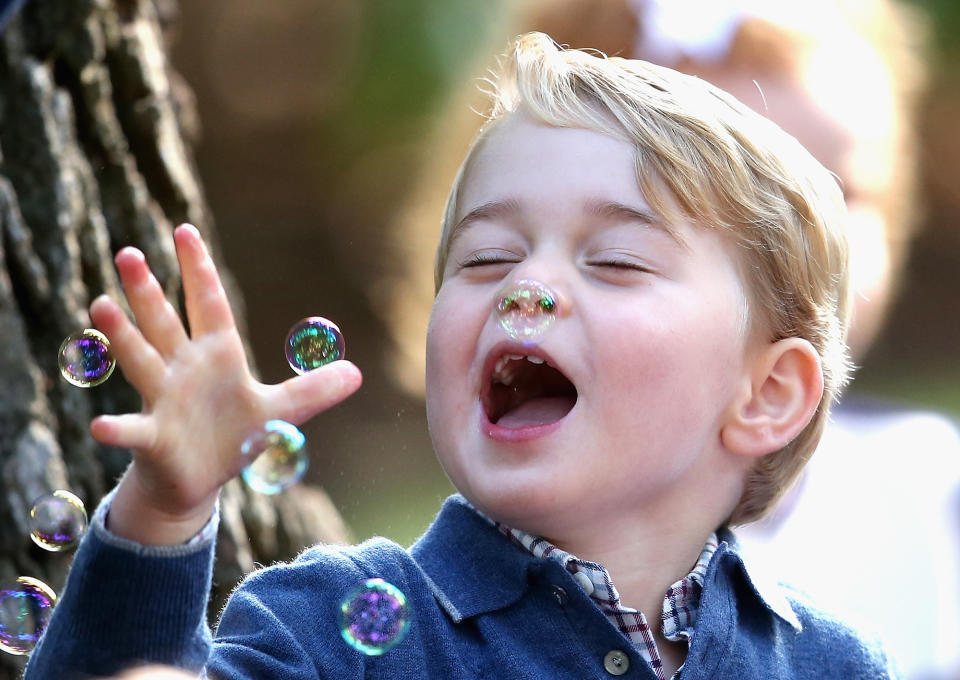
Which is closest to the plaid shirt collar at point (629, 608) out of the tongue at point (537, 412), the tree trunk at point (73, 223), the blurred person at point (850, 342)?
the tongue at point (537, 412)

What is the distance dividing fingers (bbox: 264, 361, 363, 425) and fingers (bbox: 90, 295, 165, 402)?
0.41 ft

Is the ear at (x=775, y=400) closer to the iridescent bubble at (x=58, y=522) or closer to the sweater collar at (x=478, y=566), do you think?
the sweater collar at (x=478, y=566)

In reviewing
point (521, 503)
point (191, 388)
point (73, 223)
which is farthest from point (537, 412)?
point (73, 223)

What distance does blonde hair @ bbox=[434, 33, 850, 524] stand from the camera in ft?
5.65

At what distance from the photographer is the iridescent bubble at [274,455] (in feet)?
4.39

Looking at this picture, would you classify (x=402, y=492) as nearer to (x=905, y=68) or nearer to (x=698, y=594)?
(x=698, y=594)

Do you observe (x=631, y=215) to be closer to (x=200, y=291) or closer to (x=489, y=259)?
(x=489, y=259)

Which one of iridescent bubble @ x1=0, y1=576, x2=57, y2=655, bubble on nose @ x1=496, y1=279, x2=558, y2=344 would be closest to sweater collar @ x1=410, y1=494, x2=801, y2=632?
bubble on nose @ x1=496, y1=279, x2=558, y2=344

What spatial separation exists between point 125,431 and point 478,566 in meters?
0.59

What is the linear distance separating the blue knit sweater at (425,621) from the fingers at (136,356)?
169 millimetres

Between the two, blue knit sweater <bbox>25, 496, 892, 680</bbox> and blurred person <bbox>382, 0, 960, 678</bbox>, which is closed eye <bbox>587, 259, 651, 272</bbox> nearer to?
blue knit sweater <bbox>25, 496, 892, 680</bbox>

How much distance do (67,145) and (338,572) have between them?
123 centimetres

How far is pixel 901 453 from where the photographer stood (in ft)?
11.6

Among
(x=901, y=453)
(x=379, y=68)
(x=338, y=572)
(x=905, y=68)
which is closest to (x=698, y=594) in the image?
(x=338, y=572)
